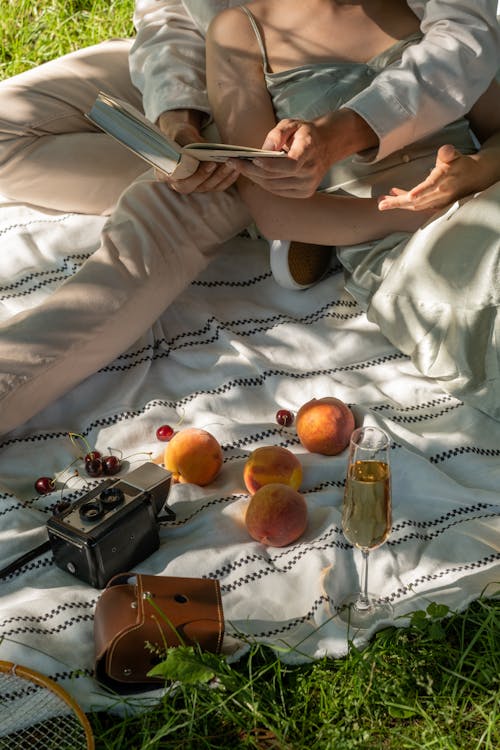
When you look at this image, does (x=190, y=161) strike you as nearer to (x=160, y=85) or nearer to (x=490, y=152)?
(x=160, y=85)

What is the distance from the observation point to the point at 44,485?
Answer: 6.73 feet

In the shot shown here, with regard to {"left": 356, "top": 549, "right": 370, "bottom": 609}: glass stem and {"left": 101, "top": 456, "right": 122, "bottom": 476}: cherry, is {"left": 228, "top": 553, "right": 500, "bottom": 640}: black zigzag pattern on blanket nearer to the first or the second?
{"left": 356, "top": 549, "right": 370, "bottom": 609}: glass stem

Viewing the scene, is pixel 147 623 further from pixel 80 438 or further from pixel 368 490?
pixel 80 438

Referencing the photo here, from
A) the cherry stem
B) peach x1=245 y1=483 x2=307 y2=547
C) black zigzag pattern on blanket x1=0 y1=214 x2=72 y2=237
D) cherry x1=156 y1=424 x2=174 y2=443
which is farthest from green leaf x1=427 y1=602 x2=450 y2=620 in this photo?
black zigzag pattern on blanket x1=0 y1=214 x2=72 y2=237

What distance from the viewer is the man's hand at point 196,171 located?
233cm

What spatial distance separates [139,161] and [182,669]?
1666mm

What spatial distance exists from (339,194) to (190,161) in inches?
19.2

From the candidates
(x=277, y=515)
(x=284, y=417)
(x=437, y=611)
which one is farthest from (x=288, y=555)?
(x=284, y=417)

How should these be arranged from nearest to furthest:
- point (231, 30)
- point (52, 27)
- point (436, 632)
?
1. point (436, 632)
2. point (231, 30)
3. point (52, 27)

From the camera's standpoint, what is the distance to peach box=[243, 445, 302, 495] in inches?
76.8

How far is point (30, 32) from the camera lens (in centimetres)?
380

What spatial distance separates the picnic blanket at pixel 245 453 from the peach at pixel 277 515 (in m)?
0.03

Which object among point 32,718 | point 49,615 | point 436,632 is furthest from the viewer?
point 49,615

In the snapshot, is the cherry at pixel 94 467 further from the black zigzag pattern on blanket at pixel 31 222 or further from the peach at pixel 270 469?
the black zigzag pattern on blanket at pixel 31 222
